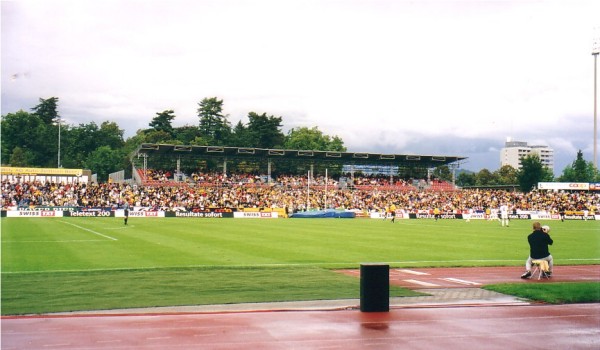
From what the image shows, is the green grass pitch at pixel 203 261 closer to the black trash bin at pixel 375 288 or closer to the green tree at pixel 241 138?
the black trash bin at pixel 375 288

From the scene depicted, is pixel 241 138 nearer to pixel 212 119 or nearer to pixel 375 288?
pixel 212 119

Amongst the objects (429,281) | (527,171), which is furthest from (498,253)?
(527,171)

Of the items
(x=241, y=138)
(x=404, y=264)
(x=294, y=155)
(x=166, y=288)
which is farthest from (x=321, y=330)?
(x=241, y=138)

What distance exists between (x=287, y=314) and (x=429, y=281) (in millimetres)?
6860

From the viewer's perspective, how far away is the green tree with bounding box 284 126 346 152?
14038 cm

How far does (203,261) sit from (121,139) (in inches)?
5496

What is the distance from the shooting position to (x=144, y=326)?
10883mm

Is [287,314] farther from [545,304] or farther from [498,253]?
[498,253]

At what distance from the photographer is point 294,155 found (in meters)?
87.4

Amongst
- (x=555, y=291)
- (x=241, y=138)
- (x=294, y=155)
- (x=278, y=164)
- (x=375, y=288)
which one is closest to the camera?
(x=375, y=288)

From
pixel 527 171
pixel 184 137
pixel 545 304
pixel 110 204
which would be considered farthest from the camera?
pixel 184 137

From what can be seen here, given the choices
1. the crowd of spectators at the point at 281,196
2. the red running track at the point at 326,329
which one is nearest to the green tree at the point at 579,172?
the crowd of spectators at the point at 281,196

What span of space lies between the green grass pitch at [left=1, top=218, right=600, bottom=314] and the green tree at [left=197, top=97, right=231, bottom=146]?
10209 centimetres

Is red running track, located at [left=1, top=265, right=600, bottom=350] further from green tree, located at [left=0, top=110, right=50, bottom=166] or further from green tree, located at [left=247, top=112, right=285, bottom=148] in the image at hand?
green tree, located at [left=247, top=112, right=285, bottom=148]
